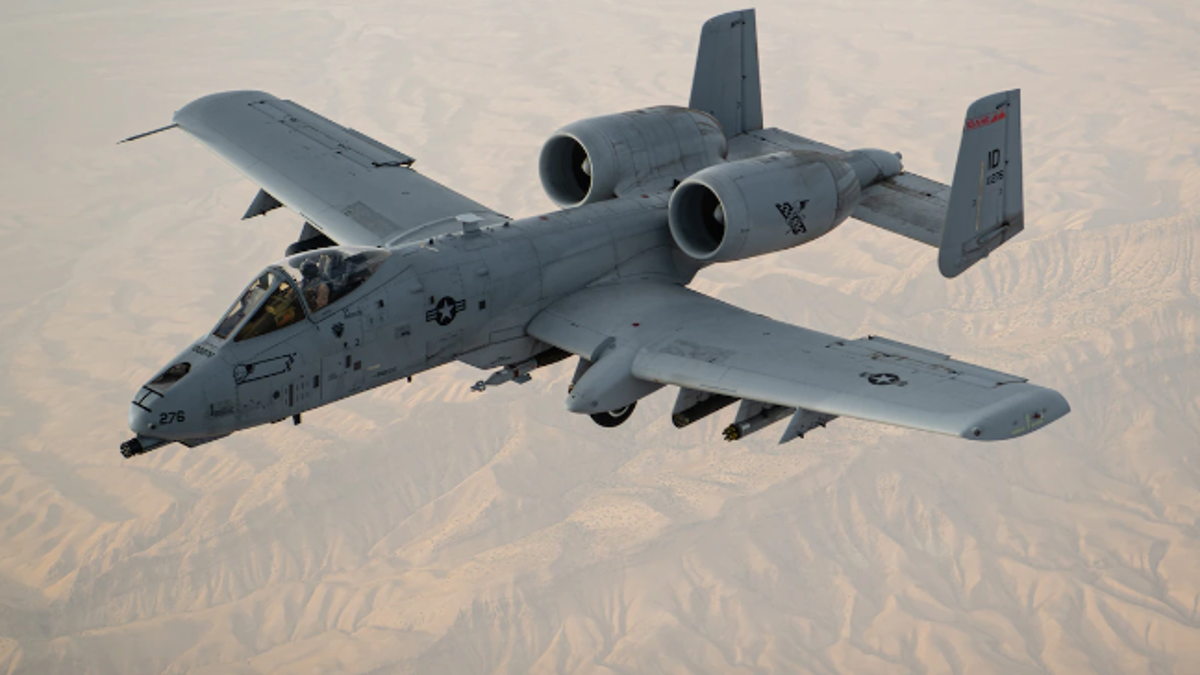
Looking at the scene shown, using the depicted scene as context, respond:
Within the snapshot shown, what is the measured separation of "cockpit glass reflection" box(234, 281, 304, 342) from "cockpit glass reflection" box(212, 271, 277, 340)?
6.0 inches

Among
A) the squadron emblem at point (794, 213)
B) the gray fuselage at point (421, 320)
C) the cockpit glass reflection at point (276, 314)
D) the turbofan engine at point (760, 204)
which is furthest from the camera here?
the squadron emblem at point (794, 213)

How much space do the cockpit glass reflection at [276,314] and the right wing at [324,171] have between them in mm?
4482

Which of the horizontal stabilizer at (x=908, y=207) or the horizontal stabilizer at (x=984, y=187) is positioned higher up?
the horizontal stabilizer at (x=984, y=187)

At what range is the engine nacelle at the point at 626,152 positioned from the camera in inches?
976

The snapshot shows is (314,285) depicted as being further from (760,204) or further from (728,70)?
(728,70)

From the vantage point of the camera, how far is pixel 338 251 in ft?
66.4

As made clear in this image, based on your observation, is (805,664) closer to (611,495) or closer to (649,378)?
(611,495)

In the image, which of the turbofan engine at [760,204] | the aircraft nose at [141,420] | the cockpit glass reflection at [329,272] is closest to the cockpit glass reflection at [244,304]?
the cockpit glass reflection at [329,272]

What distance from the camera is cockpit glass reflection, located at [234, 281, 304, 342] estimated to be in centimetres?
1928

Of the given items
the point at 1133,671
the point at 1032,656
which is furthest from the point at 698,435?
the point at 1133,671

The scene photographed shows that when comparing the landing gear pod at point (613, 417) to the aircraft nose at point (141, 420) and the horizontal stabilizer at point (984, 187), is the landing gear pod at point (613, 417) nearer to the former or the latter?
the horizontal stabilizer at point (984, 187)

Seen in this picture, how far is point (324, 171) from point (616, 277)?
7312 mm

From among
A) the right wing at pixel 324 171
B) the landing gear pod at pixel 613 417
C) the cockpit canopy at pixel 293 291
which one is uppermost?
the cockpit canopy at pixel 293 291

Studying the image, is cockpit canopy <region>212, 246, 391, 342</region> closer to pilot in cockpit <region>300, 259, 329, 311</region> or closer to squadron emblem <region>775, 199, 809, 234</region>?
pilot in cockpit <region>300, 259, 329, 311</region>
